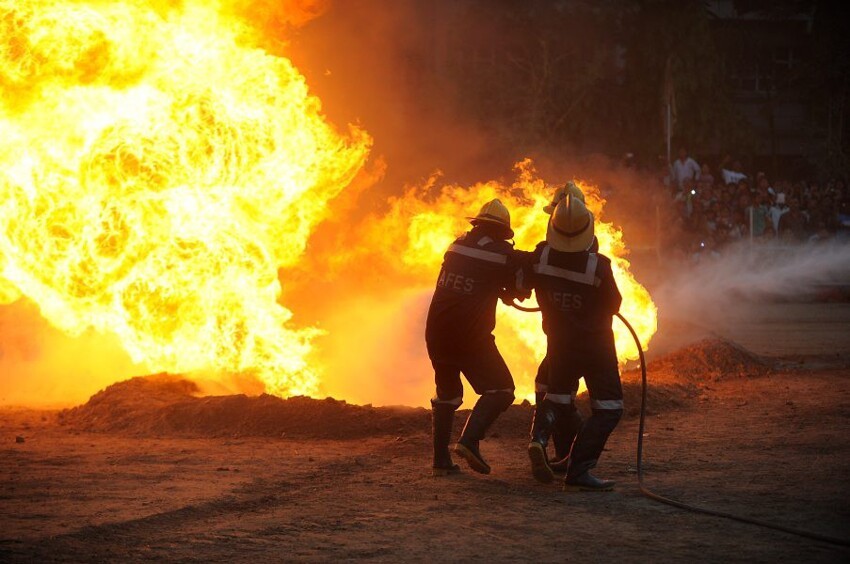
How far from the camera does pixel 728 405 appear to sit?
1048 centimetres

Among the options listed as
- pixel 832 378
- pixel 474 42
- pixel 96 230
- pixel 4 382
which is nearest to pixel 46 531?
pixel 96 230

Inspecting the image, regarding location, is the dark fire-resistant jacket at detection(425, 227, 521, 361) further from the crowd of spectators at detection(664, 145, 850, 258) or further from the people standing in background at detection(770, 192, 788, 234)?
the people standing in background at detection(770, 192, 788, 234)

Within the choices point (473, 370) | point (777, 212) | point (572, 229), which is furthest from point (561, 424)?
point (777, 212)

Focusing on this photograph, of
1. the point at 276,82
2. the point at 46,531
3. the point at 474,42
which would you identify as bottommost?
the point at 46,531

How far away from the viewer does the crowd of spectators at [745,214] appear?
2238 cm

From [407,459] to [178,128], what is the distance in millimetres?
4816

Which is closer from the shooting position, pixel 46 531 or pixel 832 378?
pixel 46 531

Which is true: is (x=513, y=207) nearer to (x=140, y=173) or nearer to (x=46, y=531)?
(x=140, y=173)

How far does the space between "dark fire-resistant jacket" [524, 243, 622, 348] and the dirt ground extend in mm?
1095

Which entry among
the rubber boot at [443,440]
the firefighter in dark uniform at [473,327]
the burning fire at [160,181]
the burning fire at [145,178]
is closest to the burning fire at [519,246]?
the burning fire at [160,181]

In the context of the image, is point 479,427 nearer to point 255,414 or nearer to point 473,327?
point 473,327

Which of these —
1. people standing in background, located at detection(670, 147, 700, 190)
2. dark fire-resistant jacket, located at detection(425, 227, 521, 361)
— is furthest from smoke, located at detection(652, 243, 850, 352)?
dark fire-resistant jacket, located at detection(425, 227, 521, 361)

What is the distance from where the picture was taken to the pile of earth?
9.52m

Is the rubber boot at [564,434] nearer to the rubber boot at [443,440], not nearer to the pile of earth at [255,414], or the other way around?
the rubber boot at [443,440]
